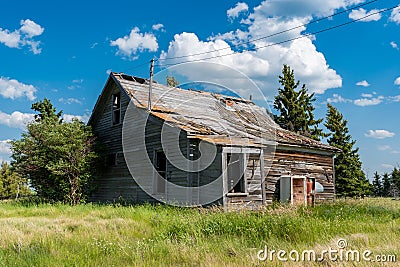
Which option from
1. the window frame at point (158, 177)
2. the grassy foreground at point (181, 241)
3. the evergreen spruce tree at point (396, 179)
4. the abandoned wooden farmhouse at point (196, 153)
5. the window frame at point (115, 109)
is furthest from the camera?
the evergreen spruce tree at point (396, 179)

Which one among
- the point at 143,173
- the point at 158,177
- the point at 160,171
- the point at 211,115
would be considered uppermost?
the point at 211,115

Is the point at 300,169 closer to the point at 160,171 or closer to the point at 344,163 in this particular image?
the point at 160,171

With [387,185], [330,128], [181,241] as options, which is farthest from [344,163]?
[181,241]

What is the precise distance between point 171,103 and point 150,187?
4.58m

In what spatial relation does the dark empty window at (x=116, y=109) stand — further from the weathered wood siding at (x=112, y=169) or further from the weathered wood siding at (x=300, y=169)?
the weathered wood siding at (x=300, y=169)

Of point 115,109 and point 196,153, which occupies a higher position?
point 115,109

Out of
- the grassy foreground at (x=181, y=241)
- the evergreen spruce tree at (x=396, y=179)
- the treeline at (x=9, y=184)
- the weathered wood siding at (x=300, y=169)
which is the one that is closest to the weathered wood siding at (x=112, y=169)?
the weathered wood siding at (x=300, y=169)

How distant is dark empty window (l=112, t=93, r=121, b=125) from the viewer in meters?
19.0

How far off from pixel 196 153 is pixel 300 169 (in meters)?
6.14

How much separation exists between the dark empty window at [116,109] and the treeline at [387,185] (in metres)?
→ 33.2

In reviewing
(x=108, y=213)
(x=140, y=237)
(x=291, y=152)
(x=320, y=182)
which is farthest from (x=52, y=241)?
(x=320, y=182)

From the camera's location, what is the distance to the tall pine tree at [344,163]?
31.2 m

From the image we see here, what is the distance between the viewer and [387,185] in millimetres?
44719

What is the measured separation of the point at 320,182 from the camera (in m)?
18.7
